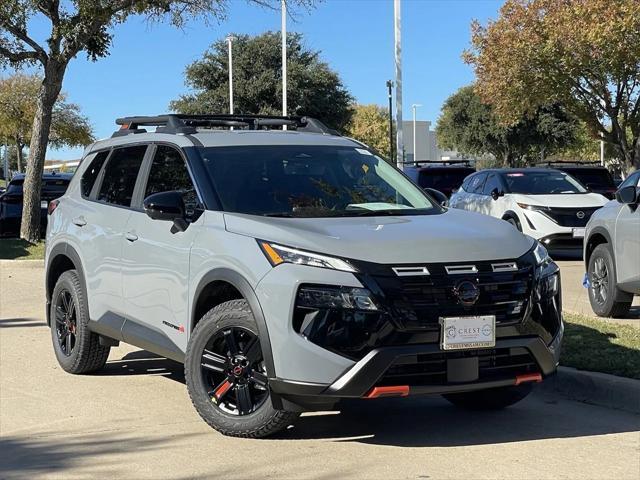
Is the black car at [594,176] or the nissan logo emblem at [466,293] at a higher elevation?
the black car at [594,176]

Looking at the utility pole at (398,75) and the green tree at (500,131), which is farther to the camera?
the green tree at (500,131)

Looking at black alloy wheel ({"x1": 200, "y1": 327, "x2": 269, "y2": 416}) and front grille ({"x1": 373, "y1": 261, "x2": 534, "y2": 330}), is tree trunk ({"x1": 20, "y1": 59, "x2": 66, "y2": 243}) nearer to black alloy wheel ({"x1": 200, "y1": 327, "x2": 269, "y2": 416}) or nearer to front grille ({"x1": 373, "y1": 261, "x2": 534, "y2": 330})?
black alloy wheel ({"x1": 200, "y1": 327, "x2": 269, "y2": 416})

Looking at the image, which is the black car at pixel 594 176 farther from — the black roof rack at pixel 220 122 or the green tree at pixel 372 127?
the green tree at pixel 372 127

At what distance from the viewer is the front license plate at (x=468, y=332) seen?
4.66 meters

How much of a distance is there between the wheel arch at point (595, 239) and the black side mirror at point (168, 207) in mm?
5295

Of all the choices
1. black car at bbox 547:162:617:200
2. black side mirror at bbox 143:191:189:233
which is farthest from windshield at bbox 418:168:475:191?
black side mirror at bbox 143:191:189:233

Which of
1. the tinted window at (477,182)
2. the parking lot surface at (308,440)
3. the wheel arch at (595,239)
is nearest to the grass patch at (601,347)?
the parking lot surface at (308,440)

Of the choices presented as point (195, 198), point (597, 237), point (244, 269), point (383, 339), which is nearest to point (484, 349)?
point (383, 339)

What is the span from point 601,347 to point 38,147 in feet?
45.3

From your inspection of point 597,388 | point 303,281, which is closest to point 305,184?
point 303,281

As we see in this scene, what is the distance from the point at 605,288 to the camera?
9.29 meters

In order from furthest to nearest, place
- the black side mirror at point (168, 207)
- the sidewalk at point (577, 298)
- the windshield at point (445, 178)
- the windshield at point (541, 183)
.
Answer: the windshield at point (445, 178) → the windshield at point (541, 183) → the sidewalk at point (577, 298) → the black side mirror at point (168, 207)

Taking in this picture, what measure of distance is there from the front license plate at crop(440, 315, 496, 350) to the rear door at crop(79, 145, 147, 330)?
262 cm

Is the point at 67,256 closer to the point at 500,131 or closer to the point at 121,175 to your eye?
the point at 121,175
